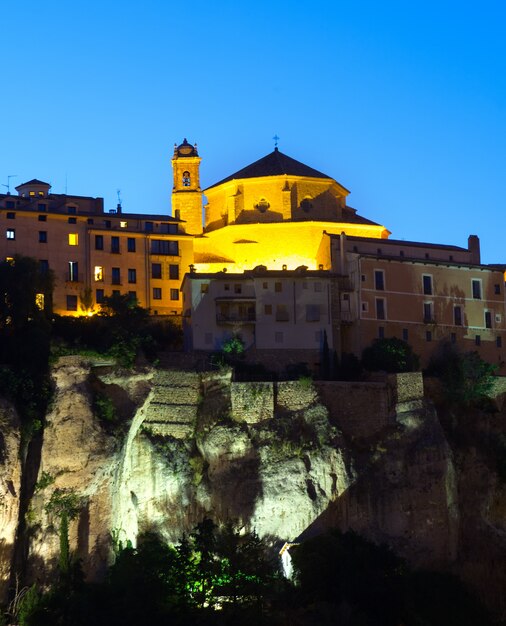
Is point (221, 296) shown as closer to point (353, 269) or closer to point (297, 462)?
point (353, 269)

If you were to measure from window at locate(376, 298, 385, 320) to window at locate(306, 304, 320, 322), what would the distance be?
2.92 meters

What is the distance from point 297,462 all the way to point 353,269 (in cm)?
1313

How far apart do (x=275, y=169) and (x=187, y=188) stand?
4.53 m

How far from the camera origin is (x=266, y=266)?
7744 centimetres

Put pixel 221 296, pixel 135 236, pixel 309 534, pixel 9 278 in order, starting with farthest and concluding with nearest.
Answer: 1. pixel 135 236
2. pixel 221 296
3. pixel 9 278
4. pixel 309 534

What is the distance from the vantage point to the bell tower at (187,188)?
8131cm

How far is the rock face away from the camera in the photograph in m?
56.8

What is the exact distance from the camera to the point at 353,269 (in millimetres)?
73312

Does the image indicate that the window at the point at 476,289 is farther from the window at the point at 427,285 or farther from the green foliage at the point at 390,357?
the green foliage at the point at 390,357

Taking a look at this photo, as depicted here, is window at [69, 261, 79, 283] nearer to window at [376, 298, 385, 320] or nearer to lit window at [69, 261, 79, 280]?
lit window at [69, 261, 79, 280]

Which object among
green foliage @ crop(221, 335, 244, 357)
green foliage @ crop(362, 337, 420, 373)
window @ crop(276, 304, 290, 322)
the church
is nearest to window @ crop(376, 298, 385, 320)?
the church

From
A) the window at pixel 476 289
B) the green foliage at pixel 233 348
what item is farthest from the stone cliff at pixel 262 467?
the window at pixel 476 289

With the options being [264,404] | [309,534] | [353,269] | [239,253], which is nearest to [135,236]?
[239,253]

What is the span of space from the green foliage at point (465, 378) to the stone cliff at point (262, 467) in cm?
272
